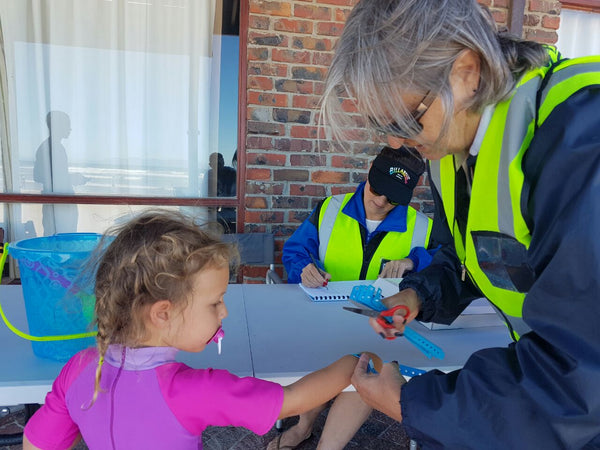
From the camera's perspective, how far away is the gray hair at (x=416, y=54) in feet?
2.61

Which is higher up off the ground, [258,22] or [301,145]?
[258,22]

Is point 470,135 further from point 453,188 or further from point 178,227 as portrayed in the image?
point 178,227

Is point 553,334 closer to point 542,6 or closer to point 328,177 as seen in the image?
point 328,177

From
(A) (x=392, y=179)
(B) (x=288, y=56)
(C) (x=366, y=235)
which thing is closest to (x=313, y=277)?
(C) (x=366, y=235)

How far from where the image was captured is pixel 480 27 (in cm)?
82

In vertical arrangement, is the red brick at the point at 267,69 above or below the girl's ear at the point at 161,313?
above

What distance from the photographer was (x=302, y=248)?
2561mm

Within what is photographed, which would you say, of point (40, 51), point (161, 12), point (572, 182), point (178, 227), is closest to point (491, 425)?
point (572, 182)

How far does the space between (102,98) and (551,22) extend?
11.2ft

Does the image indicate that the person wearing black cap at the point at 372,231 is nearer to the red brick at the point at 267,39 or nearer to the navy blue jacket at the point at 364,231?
the navy blue jacket at the point at 364,231

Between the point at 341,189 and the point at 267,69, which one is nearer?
the point at 267,69

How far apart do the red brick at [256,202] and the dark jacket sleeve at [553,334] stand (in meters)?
2.59

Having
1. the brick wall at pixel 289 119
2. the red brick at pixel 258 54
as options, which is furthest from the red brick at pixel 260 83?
the red brick at pixel 258 54

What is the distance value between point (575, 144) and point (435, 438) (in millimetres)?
535
